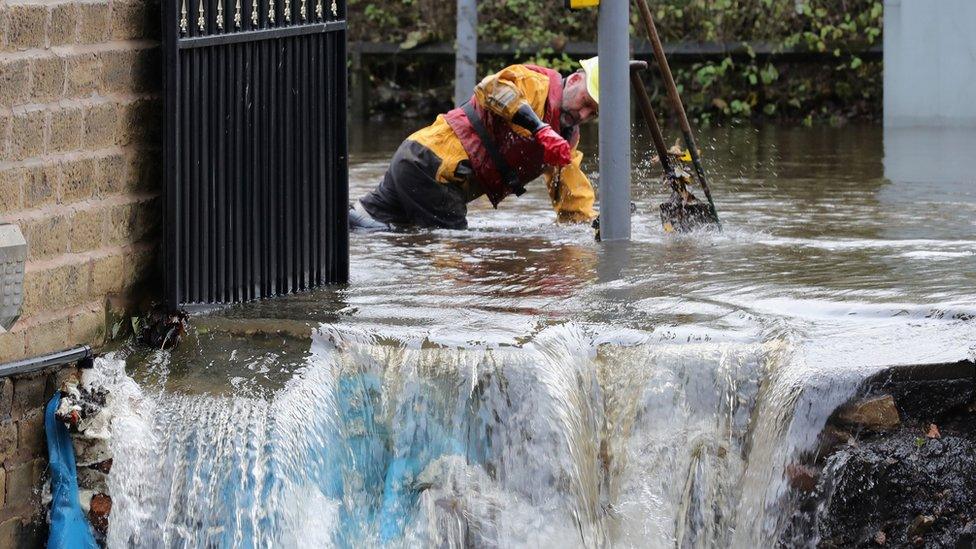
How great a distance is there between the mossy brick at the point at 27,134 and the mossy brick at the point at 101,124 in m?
0.24

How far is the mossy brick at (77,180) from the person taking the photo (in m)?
5.28

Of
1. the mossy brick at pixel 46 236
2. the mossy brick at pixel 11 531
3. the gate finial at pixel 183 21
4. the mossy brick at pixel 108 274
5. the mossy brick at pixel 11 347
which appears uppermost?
the gate finial at pixel 183 21

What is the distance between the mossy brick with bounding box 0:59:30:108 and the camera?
493 centimetres

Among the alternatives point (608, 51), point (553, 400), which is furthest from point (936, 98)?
point (553, 400)

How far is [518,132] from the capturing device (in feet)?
27.0

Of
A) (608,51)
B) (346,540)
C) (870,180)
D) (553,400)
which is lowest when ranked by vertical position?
(346,540)

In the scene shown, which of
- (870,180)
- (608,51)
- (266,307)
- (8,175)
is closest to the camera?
(8,175)

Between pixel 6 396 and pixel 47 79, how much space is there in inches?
41.8

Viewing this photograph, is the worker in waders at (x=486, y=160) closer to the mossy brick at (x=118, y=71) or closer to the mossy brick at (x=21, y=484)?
the mossy brick at (x=118, y=71)

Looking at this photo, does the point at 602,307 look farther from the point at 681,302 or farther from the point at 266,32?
the point at 266,32

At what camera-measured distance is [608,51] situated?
7.53 metres

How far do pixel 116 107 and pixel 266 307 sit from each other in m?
1.00

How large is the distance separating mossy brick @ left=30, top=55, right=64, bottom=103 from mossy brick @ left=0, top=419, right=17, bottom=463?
3.51ft

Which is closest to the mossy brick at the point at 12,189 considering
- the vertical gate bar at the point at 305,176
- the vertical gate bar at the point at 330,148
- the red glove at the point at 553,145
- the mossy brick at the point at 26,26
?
the mossy brick at the point at 26,26
